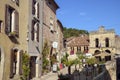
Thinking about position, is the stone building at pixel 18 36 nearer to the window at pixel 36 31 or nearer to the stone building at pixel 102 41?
the window at pixel 36 31

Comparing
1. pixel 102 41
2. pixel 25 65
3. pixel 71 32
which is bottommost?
pixel 25 65

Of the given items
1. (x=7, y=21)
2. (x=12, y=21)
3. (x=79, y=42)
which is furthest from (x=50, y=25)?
(x=79, y=42)

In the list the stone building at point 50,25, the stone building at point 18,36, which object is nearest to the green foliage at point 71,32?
the stone building at point 50,25

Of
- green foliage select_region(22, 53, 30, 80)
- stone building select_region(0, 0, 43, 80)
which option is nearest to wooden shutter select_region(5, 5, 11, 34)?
stone building select_region(0, 0, 43, 80)

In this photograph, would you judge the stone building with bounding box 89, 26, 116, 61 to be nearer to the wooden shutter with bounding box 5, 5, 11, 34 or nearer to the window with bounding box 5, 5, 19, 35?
the window with bounding box 5, 5, 19, 35

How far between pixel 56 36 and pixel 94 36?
62.5 ft

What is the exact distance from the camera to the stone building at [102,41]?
48609mm

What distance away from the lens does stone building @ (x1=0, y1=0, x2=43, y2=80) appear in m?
16.5

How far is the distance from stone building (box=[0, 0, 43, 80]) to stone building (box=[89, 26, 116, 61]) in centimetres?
2695

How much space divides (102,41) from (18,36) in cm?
3286

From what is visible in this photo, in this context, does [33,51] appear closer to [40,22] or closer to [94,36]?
[40,22]

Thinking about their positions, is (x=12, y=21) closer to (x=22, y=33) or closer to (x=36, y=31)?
(x=22, y=33)

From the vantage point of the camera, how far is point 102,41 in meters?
49.5

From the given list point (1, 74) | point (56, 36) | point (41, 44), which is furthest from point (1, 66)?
point (56, 36)
